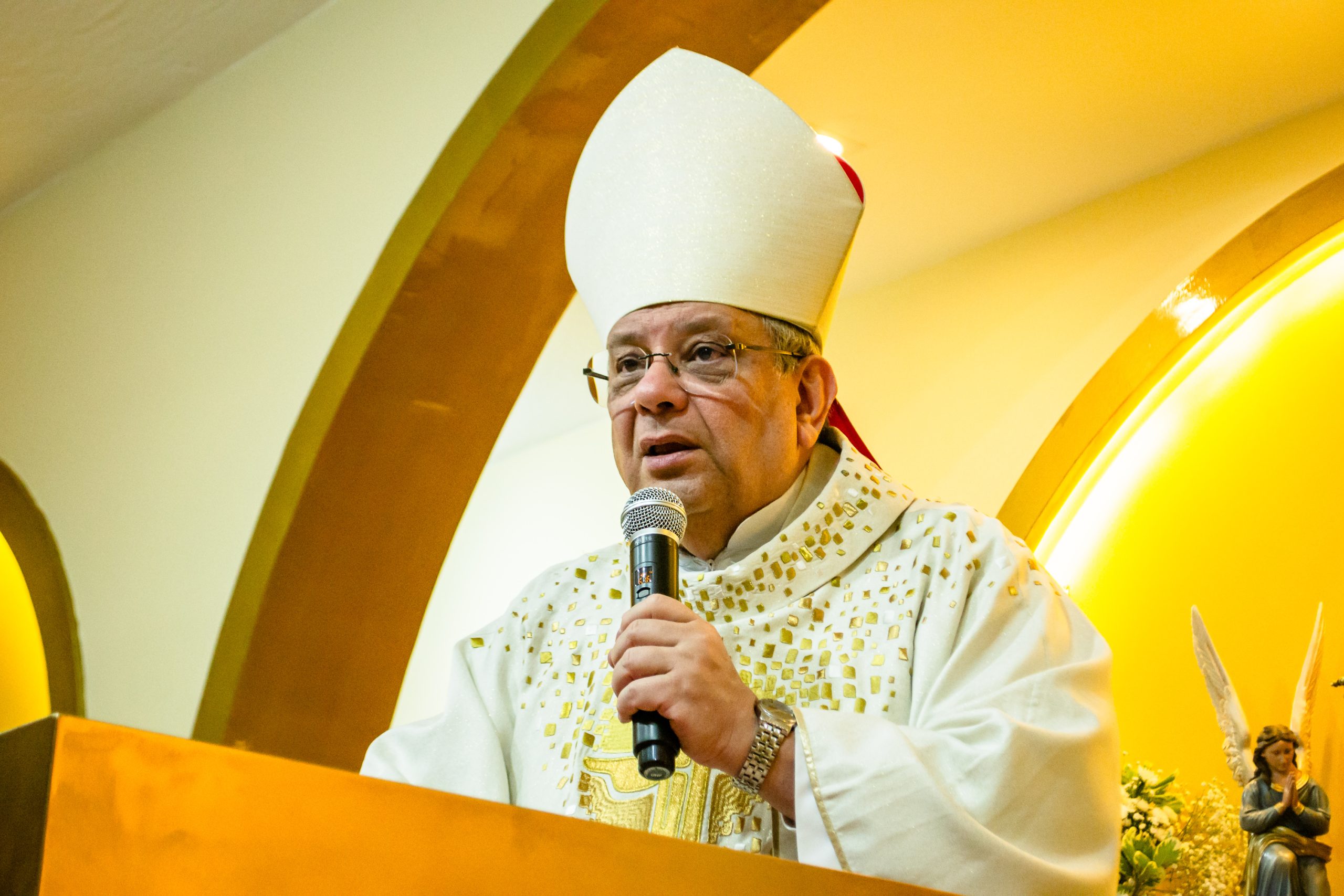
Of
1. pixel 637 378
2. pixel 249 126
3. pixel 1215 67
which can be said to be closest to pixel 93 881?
pixel 637 378

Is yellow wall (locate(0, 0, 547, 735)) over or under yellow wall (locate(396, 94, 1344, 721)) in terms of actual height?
under

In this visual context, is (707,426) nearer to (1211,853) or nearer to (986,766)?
(986,766)

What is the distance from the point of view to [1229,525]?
5.18 m

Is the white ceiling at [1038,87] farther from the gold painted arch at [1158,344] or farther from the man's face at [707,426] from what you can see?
the man's face at [707,426]

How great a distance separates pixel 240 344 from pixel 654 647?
2.47 metres

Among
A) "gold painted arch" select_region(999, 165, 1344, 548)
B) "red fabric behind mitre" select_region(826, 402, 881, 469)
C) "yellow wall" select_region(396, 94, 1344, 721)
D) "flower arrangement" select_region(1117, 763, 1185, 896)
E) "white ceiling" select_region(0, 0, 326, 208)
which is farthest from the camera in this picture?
"yellow wall" select_region(396, 94, 1344, 721)

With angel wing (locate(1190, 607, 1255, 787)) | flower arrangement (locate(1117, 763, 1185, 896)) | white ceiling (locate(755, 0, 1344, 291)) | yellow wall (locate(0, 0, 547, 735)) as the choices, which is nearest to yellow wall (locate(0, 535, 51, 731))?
yellow wall (locate(0, 0, 547, 735))

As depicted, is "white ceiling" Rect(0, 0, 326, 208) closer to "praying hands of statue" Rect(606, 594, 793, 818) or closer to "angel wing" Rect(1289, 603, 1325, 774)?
"praying hands of statue" Rect(606, 594, 793, 818)

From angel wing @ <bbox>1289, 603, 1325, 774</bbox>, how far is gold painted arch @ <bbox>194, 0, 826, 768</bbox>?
284 cm

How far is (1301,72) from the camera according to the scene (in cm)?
474

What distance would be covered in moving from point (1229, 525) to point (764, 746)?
419cm

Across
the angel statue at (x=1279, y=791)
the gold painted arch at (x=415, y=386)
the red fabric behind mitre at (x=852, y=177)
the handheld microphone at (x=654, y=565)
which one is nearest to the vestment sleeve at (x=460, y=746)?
the handheld microphone at (x=654, y=565)

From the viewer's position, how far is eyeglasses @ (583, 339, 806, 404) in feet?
6.81

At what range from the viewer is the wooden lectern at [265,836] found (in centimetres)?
63
